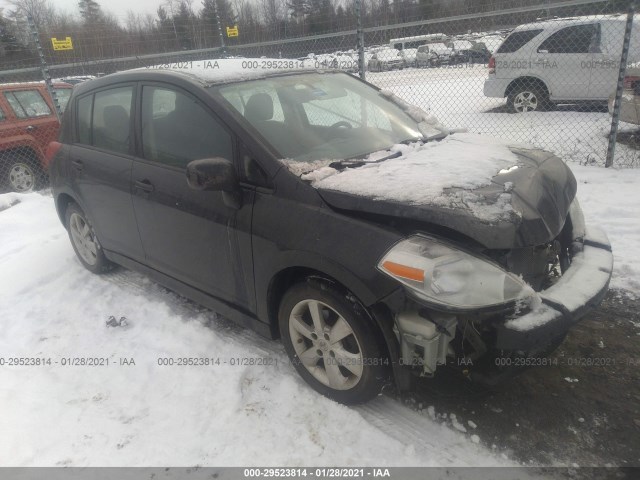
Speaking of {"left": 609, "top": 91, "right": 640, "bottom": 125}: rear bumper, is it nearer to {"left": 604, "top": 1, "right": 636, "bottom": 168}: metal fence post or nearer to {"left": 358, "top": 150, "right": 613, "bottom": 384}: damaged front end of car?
{"left": 604, "top": 1, "right": 636, "bottom": 168}: metal fence post

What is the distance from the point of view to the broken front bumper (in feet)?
6.12

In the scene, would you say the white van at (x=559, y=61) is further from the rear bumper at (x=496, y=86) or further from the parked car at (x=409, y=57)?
the parked car at (x=409, y=57)

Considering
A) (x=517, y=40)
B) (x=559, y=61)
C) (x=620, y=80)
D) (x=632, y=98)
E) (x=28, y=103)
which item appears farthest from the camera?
(x=517, y=40)

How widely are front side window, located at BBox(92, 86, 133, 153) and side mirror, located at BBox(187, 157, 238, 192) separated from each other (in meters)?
1.22

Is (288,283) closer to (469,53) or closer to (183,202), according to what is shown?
(183,202)

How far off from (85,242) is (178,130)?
189cm


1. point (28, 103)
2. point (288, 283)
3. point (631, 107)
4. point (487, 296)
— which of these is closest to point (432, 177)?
point (487, 296)

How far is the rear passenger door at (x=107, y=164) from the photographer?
327cm

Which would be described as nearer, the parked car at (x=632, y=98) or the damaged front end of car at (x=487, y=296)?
the damaged front end of car at (x=487, y=296)

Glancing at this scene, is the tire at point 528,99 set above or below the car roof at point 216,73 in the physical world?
below

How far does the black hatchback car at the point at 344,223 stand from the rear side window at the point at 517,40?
21.9 ft

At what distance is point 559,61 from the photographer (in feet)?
27.2

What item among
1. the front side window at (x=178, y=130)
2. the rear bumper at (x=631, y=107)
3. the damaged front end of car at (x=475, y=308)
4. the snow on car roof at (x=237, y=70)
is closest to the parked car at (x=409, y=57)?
the rear bumper at (x=631, y=107)

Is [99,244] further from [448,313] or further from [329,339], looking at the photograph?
[448,313]
